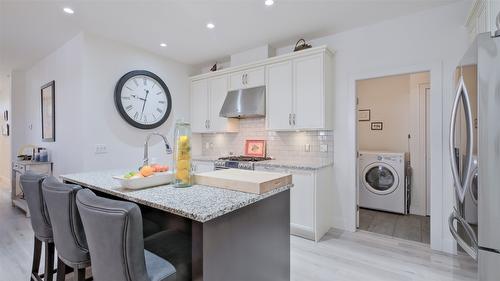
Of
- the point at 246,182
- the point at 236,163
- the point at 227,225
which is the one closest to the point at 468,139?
the point at 246,182

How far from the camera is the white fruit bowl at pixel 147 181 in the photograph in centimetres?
154

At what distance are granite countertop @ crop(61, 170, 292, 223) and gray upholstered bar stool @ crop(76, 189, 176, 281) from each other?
0.64 ft

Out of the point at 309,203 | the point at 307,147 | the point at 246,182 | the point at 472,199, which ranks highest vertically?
the point at 307,147

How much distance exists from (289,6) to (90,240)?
2.76 metres

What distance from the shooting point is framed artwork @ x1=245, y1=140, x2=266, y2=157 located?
399cm

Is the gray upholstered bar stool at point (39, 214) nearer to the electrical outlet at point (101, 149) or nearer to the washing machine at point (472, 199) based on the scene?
the electrical outlet at point (101, 149)

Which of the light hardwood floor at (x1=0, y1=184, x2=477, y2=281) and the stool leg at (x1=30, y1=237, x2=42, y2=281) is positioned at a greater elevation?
the stool leg at (x1=30, y1=237, x2=42, y2=281)

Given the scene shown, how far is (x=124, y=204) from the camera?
0.99m

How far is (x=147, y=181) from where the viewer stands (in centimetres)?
161

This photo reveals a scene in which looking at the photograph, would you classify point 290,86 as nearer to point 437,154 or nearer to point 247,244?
point 437,154

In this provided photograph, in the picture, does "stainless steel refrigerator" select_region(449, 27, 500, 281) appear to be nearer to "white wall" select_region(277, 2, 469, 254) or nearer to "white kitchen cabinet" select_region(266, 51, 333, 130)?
"white wall" select_region(277, 2, 469, 254)

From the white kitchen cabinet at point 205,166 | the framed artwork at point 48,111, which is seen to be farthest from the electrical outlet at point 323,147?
the framed artwork at point 48,111

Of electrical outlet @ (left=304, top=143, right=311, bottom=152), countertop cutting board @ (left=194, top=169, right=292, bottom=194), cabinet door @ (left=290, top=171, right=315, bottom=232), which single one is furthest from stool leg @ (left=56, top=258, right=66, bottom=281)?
electrical outlet @ (left=304, top=143, right=311, bottom=152)

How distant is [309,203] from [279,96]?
1.56 metres
